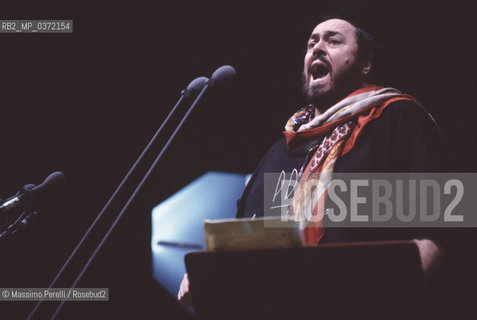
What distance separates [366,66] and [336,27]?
23 cm

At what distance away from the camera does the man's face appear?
1.90 metres

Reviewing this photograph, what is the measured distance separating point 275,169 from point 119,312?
5.69 feet

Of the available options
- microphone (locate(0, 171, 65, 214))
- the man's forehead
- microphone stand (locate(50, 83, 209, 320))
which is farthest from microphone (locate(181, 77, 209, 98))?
the man's forehead

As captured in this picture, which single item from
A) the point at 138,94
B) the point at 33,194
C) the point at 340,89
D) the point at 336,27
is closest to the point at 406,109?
the point at 340,89

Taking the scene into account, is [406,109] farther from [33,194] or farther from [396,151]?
[33,194]

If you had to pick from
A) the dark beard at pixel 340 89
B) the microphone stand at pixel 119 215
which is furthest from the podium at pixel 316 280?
the dark beard at pixel 340 89

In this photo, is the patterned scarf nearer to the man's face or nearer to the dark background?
the man's face

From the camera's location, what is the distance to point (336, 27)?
1986mm

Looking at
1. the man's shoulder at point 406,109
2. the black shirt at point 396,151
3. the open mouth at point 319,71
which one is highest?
the open mouth at point 319,71

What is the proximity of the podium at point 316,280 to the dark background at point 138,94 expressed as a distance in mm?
1547

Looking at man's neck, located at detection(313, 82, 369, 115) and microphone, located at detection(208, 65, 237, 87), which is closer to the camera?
microphone, located at detection(208, 65, 237, 87)

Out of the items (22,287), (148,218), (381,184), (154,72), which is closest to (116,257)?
(148,218)

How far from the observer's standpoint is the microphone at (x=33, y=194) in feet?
4.85

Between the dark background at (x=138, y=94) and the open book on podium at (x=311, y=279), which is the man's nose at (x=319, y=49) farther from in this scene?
the open book on podium at (x=311, y=279)
